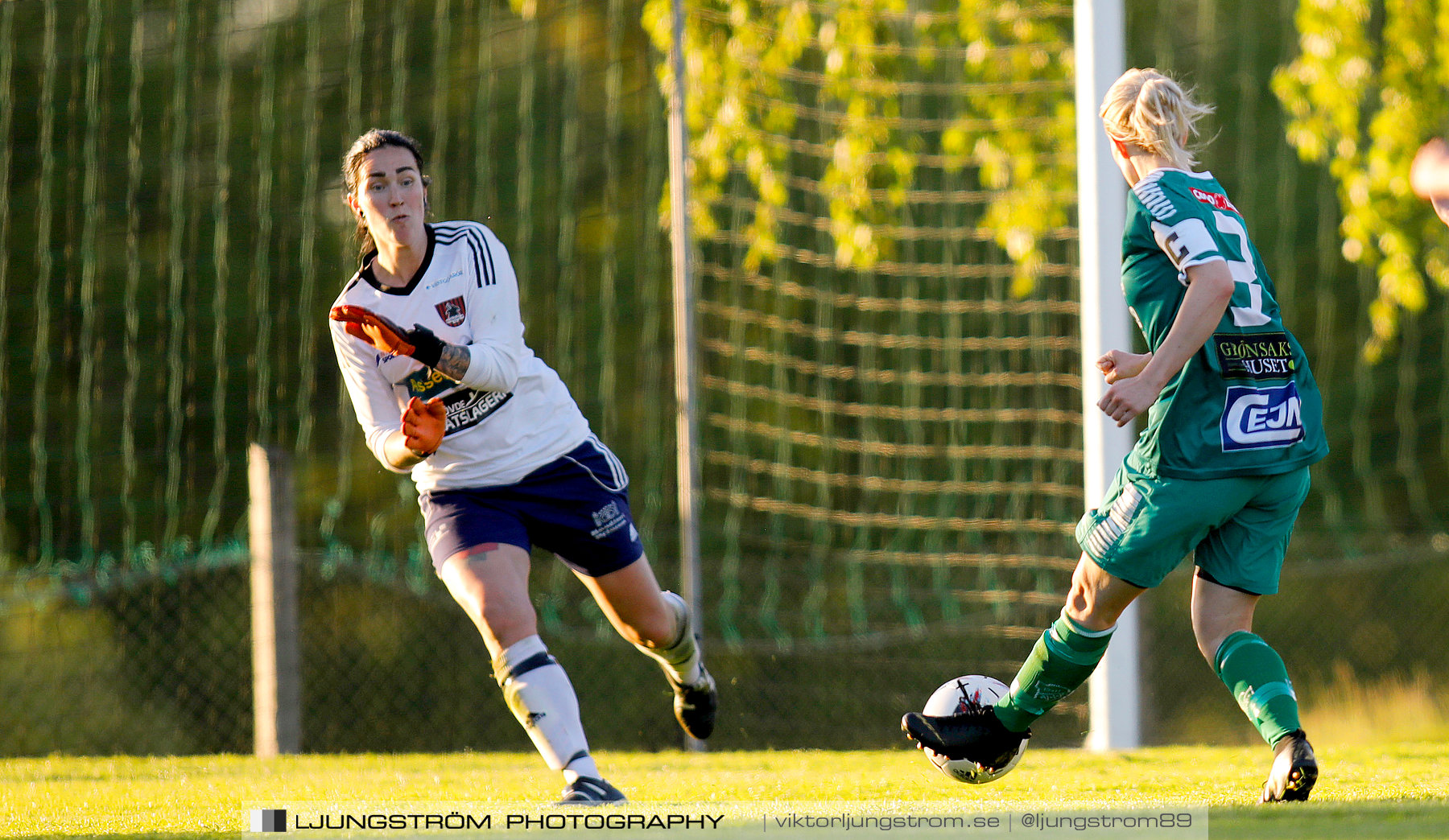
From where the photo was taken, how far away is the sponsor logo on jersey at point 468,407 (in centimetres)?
388

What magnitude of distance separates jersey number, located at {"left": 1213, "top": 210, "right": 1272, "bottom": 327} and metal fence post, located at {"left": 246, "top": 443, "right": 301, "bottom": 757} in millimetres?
4327

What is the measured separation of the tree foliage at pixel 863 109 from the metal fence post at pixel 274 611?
8.18ft

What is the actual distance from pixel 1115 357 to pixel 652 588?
1.52 m

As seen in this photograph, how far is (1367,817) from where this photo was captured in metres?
2.94

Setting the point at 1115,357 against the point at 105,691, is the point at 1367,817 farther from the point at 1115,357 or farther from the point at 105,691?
the point at 105,691

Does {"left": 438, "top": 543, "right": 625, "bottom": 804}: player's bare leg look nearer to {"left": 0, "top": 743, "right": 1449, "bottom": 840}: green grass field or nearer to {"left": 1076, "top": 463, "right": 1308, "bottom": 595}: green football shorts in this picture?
{"left": 0, "top": 743, "right": 1449, "bottom": 840}: green grass field

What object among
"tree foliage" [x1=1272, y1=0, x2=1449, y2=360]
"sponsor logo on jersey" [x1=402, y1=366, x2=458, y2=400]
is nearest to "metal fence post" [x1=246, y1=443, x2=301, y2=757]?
"sponsor logo on jersey" [x1=402, y1=366, x2=458, y2=400]

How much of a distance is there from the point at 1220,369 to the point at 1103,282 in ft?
6.33

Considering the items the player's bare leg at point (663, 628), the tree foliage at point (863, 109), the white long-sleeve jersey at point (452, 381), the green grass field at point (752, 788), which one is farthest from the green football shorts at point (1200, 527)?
the tree foliage at point (863, 109)

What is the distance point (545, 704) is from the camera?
348 cm

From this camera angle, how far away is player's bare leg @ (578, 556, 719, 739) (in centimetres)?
420

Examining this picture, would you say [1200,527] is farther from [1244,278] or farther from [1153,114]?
[1153,114]

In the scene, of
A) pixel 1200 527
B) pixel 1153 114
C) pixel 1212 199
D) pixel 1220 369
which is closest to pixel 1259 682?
pixel 1200 527

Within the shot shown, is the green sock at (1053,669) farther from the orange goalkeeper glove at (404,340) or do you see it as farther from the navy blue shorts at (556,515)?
the orange goalkeeper glove at (404,340)
